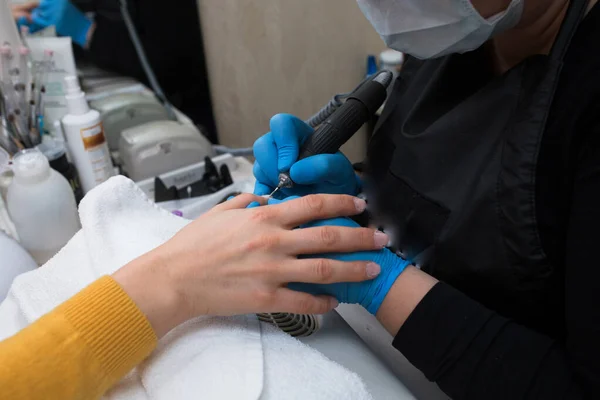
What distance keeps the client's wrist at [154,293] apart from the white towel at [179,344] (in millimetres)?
26

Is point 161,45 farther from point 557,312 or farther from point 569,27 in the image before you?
point 557,312

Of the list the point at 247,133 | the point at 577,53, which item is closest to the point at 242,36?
the point at 247,133

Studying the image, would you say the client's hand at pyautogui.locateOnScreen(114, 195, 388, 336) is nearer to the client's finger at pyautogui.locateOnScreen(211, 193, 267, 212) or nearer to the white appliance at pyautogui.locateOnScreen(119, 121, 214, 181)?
the client's finger at pyautogui.locateOnScreen(211, 193, 267, 212)

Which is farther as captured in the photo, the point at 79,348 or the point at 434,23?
the point at 434,23

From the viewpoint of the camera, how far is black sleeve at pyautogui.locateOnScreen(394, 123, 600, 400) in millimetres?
469

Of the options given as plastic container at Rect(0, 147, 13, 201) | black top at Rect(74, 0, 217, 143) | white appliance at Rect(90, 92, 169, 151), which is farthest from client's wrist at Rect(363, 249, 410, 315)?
black top at Rect(74, 0, 217, 143)

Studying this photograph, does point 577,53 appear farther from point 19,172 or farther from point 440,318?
point 19,172

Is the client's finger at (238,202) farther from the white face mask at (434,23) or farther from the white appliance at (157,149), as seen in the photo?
the white appliance at (157,149)

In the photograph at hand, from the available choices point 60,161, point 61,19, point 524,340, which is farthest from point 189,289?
point 61,19

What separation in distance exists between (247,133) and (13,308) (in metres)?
1.06

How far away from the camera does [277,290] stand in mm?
542

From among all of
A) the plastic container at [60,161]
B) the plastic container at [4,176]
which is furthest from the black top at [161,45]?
the plastic container at [4,176]

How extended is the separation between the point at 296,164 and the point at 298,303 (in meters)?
0.22

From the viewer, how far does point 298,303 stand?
541 mm
